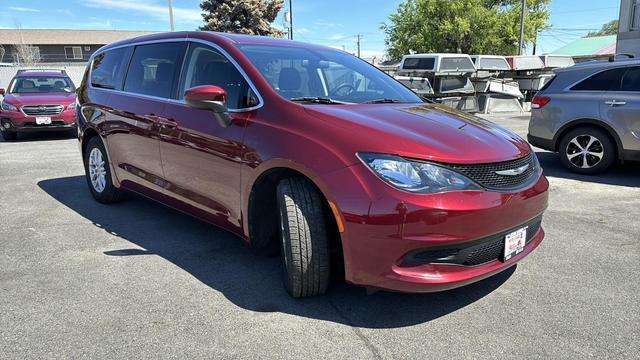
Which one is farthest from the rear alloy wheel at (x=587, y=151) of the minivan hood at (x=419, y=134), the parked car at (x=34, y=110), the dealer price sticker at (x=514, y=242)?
the parked car at (x=34, y=110)

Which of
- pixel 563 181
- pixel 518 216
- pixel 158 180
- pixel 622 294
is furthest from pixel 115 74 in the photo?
pixel 563 181

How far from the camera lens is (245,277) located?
11.7 ft

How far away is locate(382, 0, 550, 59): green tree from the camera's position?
37750mm

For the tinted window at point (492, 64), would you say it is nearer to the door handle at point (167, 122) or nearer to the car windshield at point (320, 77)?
the car windshield at point (320, 77)

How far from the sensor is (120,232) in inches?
180

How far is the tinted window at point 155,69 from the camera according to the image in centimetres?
414

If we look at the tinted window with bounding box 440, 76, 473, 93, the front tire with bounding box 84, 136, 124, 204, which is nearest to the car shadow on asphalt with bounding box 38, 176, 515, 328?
the front tire with bounding box 84, 136, 124, 204

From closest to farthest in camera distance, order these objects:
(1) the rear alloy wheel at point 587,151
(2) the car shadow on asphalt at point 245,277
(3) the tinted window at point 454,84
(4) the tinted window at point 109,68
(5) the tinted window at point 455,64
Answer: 1. (2) the car shadow on asphalt at point 245,277
2. (4) the tinted window at point 109,68
3. (1) the rear alloy wheel at point 587,151
4. (3) the tinted window at point 454,84
5. (5) the tinted window at point 455,64

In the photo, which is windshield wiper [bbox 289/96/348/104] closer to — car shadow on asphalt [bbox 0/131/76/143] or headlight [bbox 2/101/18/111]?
headlight [bbox 2/101/18/111]

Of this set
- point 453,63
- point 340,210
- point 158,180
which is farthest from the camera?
point 453,63

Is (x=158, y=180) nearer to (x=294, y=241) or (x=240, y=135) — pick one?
(x=240, y=135)

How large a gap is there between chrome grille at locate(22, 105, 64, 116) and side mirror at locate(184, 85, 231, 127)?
9.11 m

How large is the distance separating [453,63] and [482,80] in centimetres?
150

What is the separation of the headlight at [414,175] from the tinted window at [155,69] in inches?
86.4
